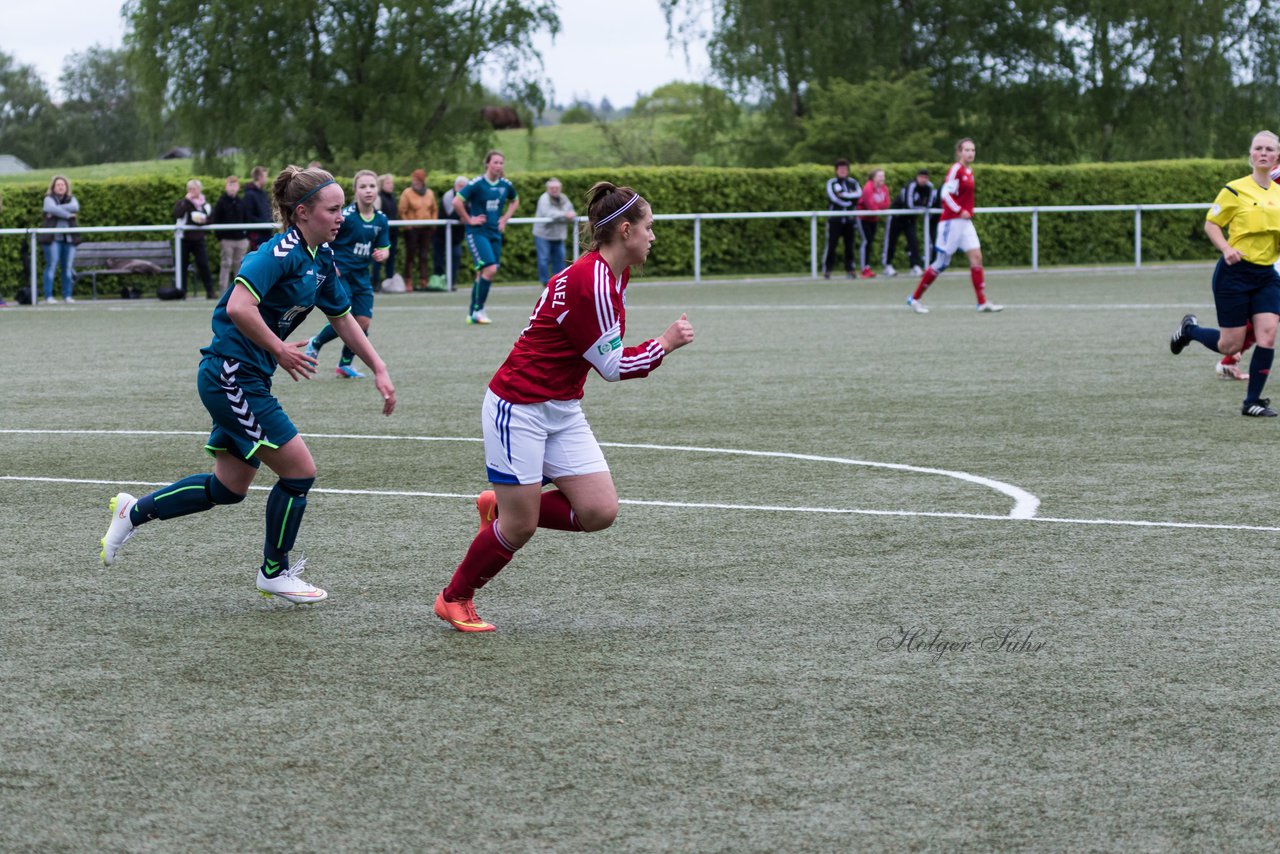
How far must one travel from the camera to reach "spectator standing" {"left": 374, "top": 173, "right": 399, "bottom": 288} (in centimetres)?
2723

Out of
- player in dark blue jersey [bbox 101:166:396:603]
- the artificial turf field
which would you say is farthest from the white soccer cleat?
player in dark blue jersey [bbox 101:166:396:603]

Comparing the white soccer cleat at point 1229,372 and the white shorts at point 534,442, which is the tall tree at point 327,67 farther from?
the white shorts at point 534,442

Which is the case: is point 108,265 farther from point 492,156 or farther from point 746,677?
point 746,677

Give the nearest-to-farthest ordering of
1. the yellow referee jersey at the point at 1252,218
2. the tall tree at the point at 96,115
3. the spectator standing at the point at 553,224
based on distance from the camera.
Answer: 1. the yellow referee jersey at the point at 1252,218
2. the spectator standing at the point at 553,224
3. the tall tree at the point at 96,115

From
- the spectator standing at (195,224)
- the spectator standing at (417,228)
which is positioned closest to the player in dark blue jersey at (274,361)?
the spectator standing at (195,224)

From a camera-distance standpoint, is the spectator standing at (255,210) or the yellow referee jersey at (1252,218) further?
the spectator standing at (255,210)

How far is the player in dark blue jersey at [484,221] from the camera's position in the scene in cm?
2097

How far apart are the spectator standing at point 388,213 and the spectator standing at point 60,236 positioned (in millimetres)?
4608

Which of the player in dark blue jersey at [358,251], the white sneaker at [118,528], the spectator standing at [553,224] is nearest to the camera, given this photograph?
the white sneaker at [118,528]

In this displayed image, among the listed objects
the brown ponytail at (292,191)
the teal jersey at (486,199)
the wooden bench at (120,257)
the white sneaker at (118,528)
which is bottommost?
the white sneaker at (118,528)

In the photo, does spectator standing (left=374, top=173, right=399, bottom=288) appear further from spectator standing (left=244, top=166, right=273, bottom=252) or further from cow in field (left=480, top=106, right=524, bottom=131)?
cow in field (left=480, top=106, right=524, bottom=131)

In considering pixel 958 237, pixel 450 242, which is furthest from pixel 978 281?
pixel 450 242

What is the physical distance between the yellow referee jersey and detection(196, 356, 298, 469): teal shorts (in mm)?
7550

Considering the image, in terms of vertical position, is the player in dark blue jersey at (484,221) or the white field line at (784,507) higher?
the player in dark blue jersey at (484,221)
